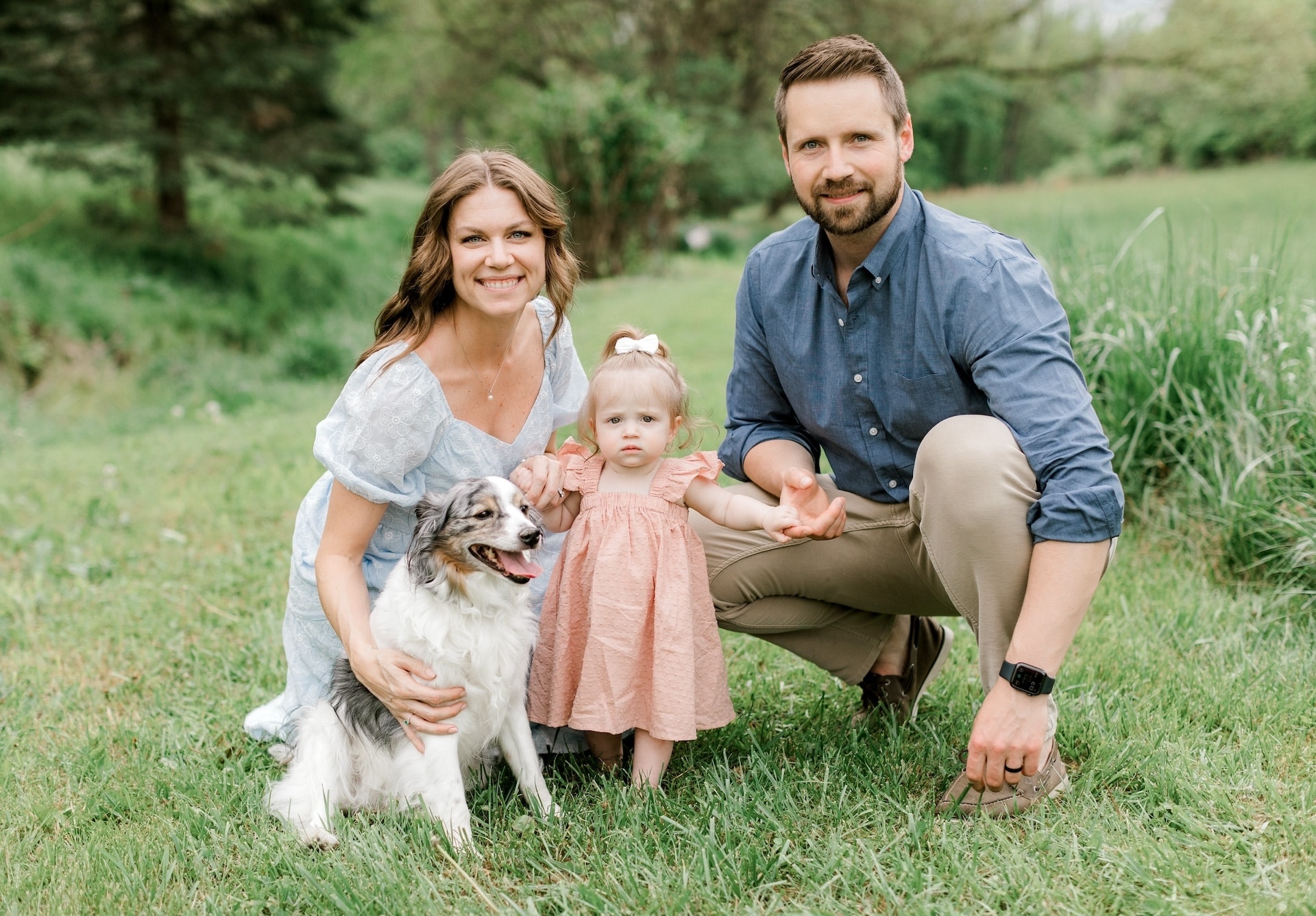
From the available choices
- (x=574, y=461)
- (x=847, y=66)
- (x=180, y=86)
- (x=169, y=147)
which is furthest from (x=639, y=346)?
(x=180, y=86)

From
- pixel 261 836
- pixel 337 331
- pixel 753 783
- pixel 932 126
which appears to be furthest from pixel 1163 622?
pixel 932 126

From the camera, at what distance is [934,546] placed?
2438 millimetres

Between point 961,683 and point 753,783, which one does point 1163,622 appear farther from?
point 753,783

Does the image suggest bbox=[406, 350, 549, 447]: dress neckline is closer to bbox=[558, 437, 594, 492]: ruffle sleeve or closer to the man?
bbox=[558, 437, 594, 492]: ruffle sleeve

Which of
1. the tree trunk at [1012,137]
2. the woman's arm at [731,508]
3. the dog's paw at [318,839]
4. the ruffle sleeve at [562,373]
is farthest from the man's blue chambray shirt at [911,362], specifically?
the tree trunk at [1012,137]

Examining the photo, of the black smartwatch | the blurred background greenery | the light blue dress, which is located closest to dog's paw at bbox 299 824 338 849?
the light blue dress

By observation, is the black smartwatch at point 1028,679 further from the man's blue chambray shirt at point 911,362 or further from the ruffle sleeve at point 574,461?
the ruffle sleeve at point 574,461

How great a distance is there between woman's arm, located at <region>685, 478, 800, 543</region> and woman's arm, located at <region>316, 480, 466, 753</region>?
79 centimetres

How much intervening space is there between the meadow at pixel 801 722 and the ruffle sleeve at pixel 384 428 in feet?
2.76

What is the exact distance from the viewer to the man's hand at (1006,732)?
7.23ft

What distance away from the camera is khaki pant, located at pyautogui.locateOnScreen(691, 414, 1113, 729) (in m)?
2.29

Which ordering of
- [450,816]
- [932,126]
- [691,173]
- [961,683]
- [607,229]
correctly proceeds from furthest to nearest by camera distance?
[932,126] → [691,173] → [607,229] → [961,683] → [450,816]

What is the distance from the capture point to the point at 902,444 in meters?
2.78

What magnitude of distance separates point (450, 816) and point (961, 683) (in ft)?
5.43
